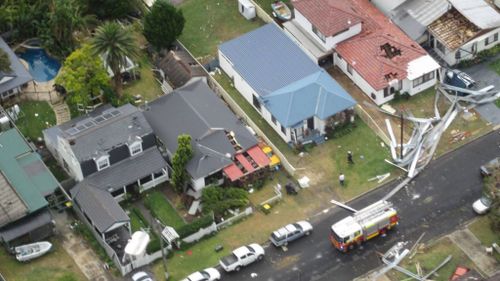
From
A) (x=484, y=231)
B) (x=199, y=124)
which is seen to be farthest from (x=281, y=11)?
(x=484, y=231)

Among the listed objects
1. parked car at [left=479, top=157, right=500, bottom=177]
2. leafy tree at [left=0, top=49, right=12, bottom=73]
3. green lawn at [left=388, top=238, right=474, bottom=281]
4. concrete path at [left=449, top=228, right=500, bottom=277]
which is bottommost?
concrete path at [left=449, top=228, right=500, bottom=277]


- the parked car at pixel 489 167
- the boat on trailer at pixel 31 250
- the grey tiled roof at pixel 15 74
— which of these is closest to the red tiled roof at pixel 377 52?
the parked car at pixel 489 167

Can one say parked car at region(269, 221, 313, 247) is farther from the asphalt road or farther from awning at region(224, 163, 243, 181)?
awning at region(224, 163, 243, 181)

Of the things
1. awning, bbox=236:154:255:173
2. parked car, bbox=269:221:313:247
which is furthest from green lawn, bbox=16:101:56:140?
parked car, bbox=269:221:313:247

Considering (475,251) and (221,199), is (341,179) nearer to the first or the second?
(221,199)

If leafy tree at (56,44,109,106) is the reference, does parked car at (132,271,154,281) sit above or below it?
below

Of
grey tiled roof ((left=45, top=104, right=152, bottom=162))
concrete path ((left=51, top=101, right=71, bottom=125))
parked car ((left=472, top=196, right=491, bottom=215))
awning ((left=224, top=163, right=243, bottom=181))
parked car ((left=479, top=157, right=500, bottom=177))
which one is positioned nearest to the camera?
parked car ((left=472, top=196, right=491, bottom=215))
